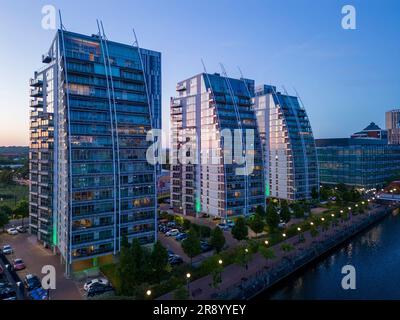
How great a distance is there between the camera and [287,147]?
97.6 metres

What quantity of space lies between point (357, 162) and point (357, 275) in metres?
80.6

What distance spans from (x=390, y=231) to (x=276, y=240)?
34.3m

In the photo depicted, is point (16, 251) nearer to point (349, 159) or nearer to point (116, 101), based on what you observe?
point (116, 101)

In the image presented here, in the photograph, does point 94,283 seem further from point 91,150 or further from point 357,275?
point 357,275

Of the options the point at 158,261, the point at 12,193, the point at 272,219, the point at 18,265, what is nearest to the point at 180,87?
the point at 272,219

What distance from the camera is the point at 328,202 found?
3853 inches

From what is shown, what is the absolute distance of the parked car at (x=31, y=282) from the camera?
39.4 metres

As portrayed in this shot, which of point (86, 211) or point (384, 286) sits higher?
point (86, 211)

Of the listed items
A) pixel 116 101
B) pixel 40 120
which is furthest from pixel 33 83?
pixel 116 101

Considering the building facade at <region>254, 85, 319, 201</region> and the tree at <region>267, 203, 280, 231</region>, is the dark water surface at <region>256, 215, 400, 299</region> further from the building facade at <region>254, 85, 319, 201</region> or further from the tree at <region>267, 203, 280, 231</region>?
the building facade at <region>254, 85, 319, 201</region>

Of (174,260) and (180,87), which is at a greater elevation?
(180,87)

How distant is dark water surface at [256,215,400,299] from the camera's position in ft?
133

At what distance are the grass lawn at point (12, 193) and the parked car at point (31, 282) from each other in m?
60.4

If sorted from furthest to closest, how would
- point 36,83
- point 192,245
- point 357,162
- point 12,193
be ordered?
point 12,193
point 357,162
point 36,83
point 192,245
